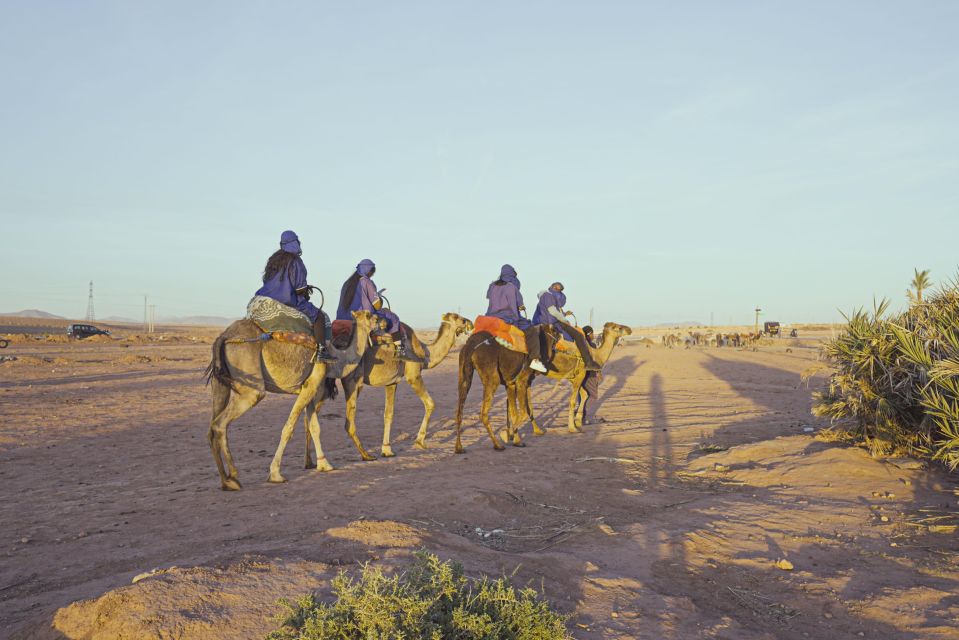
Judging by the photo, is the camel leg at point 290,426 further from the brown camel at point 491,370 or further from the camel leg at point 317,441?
the brown camel at point 491,370

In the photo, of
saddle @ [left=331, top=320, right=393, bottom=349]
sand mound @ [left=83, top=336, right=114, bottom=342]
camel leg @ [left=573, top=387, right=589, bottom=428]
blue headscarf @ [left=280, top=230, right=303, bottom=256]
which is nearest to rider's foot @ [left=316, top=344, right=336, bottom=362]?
saddle @ [left=331, top=320, right=393, bottom=349]

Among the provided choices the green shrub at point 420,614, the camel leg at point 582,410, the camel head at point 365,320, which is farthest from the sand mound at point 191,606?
the camel leg at point 582,410

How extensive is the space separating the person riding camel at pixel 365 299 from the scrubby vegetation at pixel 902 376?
7.66 m

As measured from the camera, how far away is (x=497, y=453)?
12.1 metres

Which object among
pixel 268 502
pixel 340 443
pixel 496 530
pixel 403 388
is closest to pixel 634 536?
pixel 496 530

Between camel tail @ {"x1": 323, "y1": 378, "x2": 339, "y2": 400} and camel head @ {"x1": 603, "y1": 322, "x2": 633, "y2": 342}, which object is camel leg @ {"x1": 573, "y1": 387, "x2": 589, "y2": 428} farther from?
camel tail @ {"x1": 323, "y1": 378, "x2": 339, "y2": 400}

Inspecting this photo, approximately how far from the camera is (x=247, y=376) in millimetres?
9141

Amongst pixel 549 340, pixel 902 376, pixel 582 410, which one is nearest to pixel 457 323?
pixel 549 340

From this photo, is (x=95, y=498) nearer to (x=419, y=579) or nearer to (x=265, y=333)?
(x=265, y=333)

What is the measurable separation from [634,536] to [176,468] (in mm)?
7707

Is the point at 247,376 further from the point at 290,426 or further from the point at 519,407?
the point at 519,407

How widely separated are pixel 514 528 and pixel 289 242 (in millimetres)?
5637

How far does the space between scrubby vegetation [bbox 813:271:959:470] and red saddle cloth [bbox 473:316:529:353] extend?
562 centimetres

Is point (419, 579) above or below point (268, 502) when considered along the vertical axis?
above
